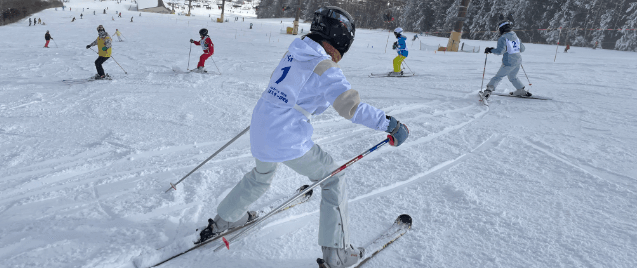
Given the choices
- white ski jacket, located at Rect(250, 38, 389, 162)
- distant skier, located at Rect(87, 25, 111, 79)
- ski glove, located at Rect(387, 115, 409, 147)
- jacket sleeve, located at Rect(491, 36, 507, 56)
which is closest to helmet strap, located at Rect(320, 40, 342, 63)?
white ski jacket, located at Rect(250, 38, 389, 162)

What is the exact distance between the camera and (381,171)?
369 centimetres

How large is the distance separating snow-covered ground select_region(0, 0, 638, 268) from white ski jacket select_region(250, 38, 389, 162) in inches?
34.6

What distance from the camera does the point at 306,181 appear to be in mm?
3453

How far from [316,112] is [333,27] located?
20.6 inches

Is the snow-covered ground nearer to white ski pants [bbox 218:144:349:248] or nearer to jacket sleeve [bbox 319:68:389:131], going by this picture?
white ski pants [bbox 218:144:349:248]

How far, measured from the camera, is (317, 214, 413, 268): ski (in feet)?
7.41

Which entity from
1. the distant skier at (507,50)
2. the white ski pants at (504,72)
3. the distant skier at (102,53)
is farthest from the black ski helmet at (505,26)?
the distant skier at (102,53)

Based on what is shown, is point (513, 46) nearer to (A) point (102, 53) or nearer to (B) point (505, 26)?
(B) point (505, 26)

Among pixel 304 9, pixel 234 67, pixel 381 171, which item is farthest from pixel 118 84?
pixel 304 9

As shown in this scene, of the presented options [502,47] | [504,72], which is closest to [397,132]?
[502,47]

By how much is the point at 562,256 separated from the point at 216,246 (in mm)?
2507

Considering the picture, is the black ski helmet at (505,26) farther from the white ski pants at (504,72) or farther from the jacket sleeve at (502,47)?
the white ski pants at (504,72)

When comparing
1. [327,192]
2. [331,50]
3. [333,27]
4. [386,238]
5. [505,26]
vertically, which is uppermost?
[505,26]

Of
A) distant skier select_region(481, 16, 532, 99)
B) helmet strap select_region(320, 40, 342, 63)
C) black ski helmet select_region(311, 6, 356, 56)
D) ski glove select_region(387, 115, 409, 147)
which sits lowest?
ski glove select_region(387, 115, 409, 147)
